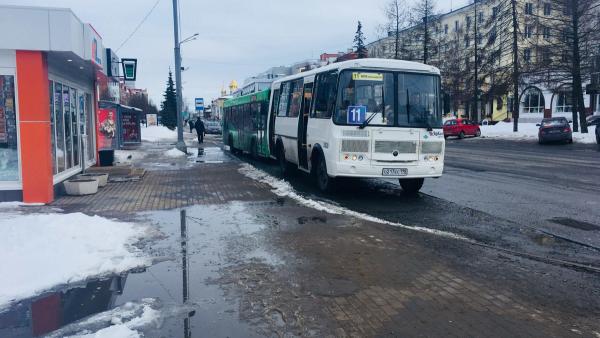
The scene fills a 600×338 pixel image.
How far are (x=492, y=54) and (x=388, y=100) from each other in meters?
35.5

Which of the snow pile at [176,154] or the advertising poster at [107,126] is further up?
the advertising poster at [107,126]

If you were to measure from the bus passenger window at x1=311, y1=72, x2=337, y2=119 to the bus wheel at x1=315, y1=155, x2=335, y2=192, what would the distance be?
105 cm

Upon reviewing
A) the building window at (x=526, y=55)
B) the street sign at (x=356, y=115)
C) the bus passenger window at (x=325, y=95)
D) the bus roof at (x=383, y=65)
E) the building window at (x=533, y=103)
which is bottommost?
the street sign at (x=356, y=115)

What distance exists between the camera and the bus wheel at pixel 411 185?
39.9ft

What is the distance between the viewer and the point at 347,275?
19.4ft

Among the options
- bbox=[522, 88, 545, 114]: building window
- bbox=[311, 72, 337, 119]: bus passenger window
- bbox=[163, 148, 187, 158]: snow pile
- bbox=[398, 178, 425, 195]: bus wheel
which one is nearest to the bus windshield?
bbox=[311, 72, 337, 119]: bus passenger window

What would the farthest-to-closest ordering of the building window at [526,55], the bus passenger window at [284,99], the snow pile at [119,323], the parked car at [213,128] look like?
the parked car at [213,128] < the building window at [526,55] < the bus passenger window at [284,99] < the snow pile at [119,323]

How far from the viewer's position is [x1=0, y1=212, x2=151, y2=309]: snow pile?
5555mm

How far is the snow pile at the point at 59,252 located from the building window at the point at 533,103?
65.0m

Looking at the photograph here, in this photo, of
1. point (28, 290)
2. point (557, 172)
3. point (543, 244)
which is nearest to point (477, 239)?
point (543, 244)

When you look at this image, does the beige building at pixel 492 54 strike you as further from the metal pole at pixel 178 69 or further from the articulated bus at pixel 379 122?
the articulated bus at pixel 379 122

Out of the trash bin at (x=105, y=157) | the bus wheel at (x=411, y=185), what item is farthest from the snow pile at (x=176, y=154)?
the bus wheel at (x=411, y=185)

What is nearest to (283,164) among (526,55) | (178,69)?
(178,69)

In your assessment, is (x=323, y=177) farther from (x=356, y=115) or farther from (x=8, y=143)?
(x=8, y=143)
